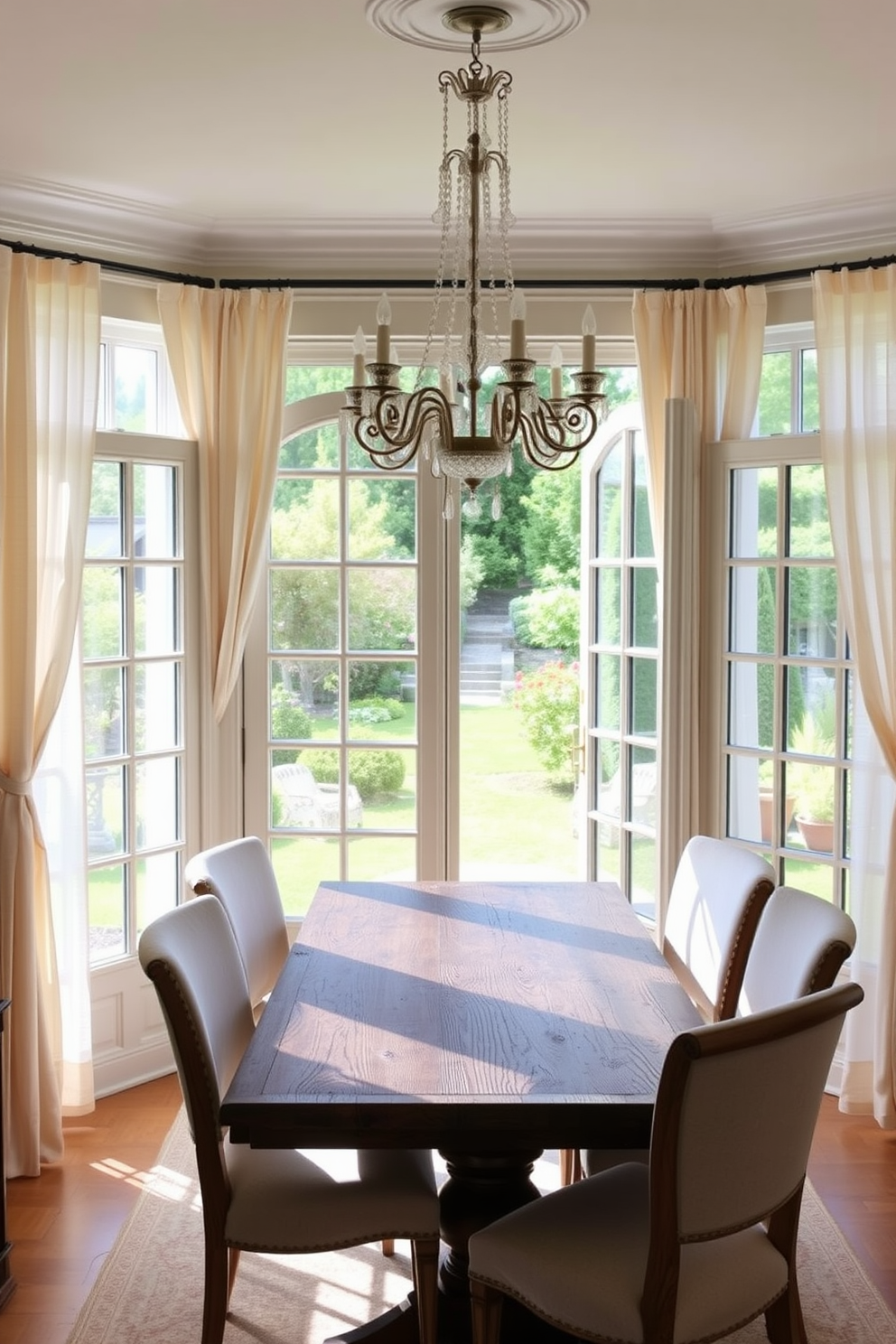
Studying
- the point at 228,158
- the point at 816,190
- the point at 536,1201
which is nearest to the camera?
the point at 536,1201

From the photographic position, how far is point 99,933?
433 centimetres

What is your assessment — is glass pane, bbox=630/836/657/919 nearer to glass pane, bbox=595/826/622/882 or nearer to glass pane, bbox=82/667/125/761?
glass pane, bbox=595/826/622/882

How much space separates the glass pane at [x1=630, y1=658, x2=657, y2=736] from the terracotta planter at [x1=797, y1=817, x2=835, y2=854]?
605 millimetres

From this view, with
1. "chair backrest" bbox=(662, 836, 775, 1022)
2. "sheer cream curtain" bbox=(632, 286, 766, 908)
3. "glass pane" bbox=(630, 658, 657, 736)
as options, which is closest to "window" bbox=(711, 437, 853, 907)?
"sheer cream curtain" bbox=(632, 286, 766, 908)

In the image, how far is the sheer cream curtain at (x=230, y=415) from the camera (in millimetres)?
4367

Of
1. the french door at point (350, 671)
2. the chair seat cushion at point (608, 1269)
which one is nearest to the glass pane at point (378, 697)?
the french door at point (350, 671)

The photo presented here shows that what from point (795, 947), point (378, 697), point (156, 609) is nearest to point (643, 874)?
point (378, 697)

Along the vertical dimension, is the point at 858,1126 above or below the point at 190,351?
below

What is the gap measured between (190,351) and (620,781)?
7.12ft

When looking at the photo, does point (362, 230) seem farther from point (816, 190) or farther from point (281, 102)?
point (816, 190)

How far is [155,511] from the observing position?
14.5 ft

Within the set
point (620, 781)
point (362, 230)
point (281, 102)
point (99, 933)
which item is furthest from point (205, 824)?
point (281, 102)

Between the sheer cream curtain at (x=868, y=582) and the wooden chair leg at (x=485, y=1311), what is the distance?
6.88 feet

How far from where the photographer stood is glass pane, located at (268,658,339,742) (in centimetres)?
Result: 466
